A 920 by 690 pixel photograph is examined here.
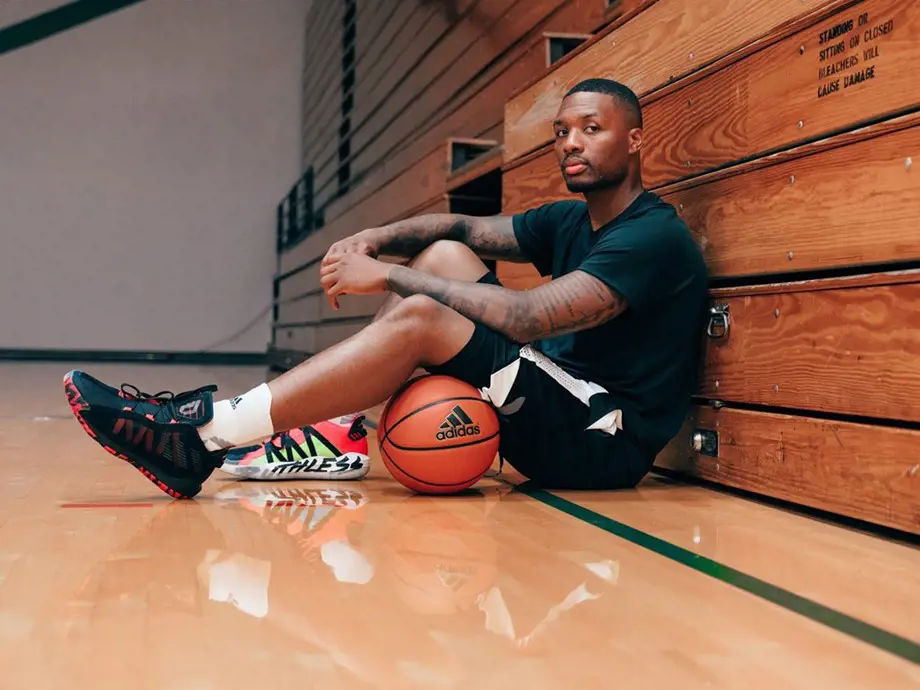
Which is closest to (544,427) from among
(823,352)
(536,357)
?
(536,357)

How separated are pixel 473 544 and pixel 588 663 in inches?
26.9

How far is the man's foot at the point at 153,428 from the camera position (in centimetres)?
212

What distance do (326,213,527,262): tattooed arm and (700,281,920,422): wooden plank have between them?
0.70m

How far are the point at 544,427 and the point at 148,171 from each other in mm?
9089

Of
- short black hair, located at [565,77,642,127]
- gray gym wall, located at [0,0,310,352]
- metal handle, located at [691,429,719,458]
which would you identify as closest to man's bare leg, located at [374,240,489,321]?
short black hair, located at [565,77,642,127]

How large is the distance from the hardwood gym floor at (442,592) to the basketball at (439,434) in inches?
2.6

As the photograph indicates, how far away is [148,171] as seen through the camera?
34.6ft

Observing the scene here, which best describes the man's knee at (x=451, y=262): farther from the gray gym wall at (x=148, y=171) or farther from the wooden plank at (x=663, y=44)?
the gray gym wall at (x=148, y=171)

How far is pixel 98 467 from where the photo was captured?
2881 millimetres

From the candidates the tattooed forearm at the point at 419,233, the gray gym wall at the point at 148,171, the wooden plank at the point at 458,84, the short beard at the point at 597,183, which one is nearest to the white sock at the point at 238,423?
the tattooed forearm at the point at 419,233

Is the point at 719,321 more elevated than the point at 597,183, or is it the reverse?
the point at 597,183

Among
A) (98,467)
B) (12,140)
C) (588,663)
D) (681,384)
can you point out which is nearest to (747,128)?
(681,384)

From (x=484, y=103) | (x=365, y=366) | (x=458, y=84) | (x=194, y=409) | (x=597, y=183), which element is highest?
(x=458, y=84)

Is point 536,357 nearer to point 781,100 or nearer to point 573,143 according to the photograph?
point 573,143
